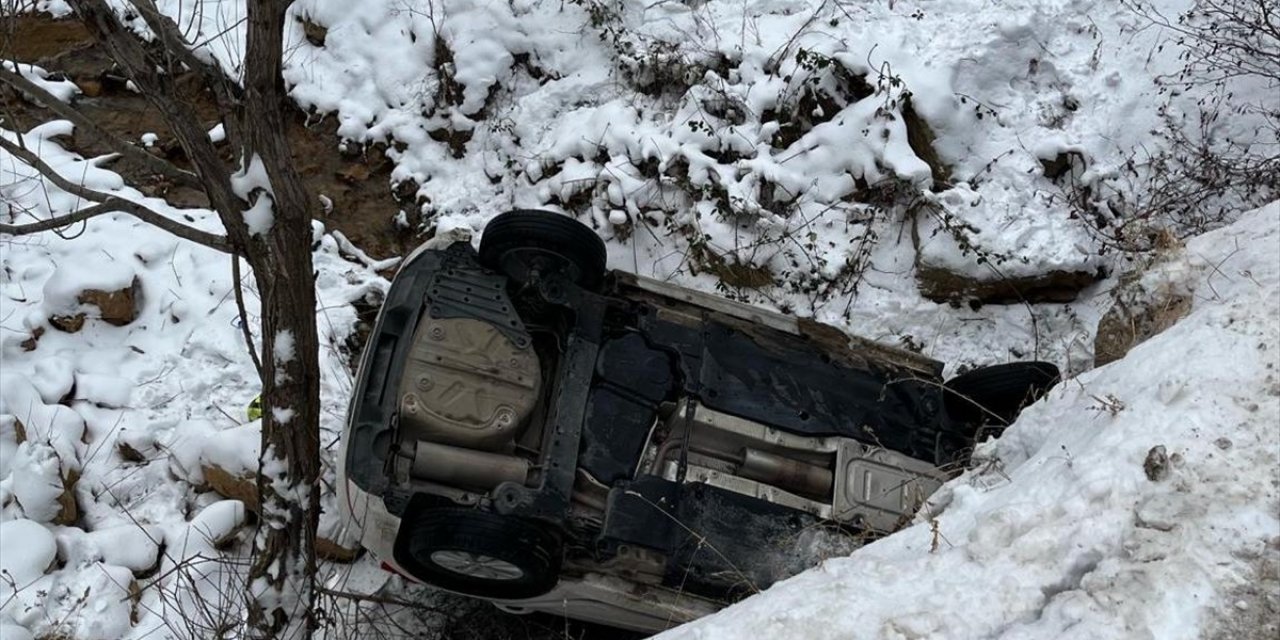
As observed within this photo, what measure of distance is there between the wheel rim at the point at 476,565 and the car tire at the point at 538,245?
1.22 meters

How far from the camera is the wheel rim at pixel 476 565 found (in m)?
3.61

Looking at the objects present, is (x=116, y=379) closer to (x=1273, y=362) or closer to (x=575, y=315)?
(x=575, y=315)

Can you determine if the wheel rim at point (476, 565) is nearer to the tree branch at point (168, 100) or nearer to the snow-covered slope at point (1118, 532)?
the snow-covered slope at point (1118, 532)

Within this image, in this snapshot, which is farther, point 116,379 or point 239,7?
point 239,7

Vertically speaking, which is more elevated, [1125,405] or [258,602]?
[1125,405]

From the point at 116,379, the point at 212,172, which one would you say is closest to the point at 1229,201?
the point at 212,172

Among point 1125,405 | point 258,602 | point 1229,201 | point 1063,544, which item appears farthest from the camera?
point 1229,201

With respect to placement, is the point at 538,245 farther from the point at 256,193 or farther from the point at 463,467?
the point at 256,193

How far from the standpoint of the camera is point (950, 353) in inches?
213

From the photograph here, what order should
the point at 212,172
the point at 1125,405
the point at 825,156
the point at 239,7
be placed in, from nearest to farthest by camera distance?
the point at 1125,405
the point at 212,172
the point at 825,156
the point at 239,7

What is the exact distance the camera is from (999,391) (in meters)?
4.34

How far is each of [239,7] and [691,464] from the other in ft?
15.5

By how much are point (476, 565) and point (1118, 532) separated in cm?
219

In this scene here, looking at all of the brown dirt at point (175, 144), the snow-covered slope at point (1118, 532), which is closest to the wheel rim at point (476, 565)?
the snow-covered slope at point (1118, 532)
